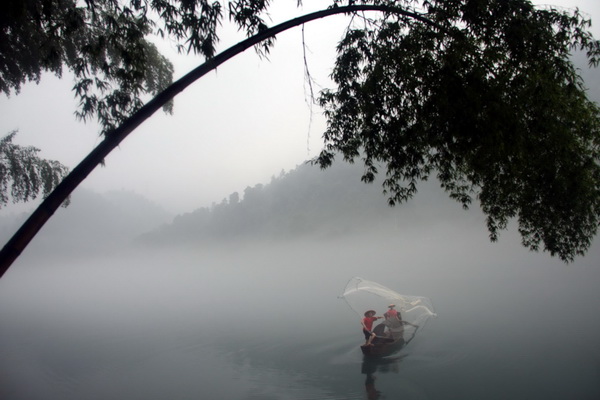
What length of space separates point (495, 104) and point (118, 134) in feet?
13.6

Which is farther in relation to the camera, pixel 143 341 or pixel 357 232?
pixel 357 232

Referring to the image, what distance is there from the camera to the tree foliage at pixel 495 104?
13.7 ft

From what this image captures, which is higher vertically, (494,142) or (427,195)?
(427,195)

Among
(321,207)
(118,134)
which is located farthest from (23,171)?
(321,207)

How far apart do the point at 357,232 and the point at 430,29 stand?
83112 millimetres

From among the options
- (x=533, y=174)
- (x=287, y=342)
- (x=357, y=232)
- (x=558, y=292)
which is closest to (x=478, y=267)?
(x=558, y=292)

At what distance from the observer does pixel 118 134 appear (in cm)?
347

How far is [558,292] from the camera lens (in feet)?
70.8

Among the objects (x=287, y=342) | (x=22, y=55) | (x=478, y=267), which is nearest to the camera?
(x=22, y=55)

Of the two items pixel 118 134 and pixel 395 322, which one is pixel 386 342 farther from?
pixel 118 134

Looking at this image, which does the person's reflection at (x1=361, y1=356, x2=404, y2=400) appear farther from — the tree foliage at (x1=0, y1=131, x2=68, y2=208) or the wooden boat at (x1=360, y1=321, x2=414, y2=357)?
the tree foliage at (x1=0, y1=131, x2=68, y2=208)

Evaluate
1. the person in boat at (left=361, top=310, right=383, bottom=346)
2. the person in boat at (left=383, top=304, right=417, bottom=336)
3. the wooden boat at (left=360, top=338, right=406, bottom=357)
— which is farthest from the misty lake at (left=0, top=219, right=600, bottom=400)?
the person in boat at (left=383, top=304, right=417, bottom=336)

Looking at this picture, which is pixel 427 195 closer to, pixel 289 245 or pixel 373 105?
pixel 289 245

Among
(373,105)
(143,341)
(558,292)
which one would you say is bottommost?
(143,341)
